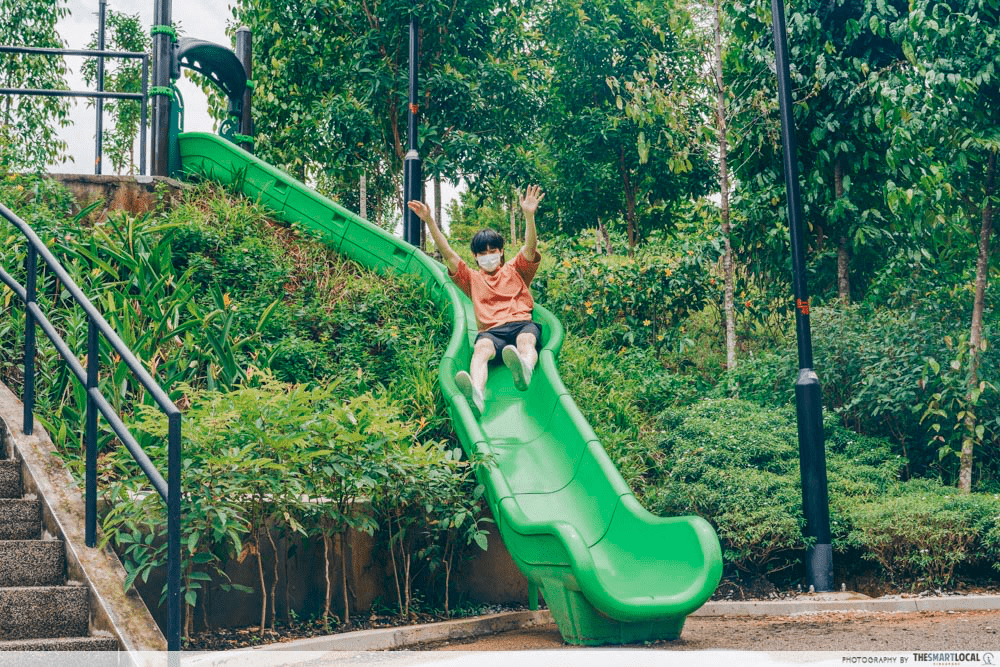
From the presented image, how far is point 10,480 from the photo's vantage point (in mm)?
5199

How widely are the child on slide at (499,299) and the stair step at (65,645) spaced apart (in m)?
3.85

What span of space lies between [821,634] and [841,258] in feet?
22.8

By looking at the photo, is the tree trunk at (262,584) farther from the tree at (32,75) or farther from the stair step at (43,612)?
the tree at (32,75)

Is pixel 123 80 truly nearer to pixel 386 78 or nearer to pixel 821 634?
pixel 386 78

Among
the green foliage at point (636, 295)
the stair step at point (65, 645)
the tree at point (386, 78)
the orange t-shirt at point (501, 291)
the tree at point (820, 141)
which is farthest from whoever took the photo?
the tree at point (386, 78)

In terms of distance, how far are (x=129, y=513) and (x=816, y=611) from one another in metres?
4.73

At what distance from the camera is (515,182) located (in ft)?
48.4

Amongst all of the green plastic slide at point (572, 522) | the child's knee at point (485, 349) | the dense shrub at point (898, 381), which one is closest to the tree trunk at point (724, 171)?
the dense shrub at point (898, 381)

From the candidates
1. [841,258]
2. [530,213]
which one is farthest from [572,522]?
[841,258]

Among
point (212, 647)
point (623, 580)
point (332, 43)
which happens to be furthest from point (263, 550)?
point (332, 43)

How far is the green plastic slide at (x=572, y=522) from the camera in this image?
5441 mm

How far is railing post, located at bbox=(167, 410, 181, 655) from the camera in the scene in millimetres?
3867

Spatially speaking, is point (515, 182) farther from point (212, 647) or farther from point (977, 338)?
point (212, 647)

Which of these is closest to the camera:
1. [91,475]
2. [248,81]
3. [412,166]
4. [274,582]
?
[91,475]
